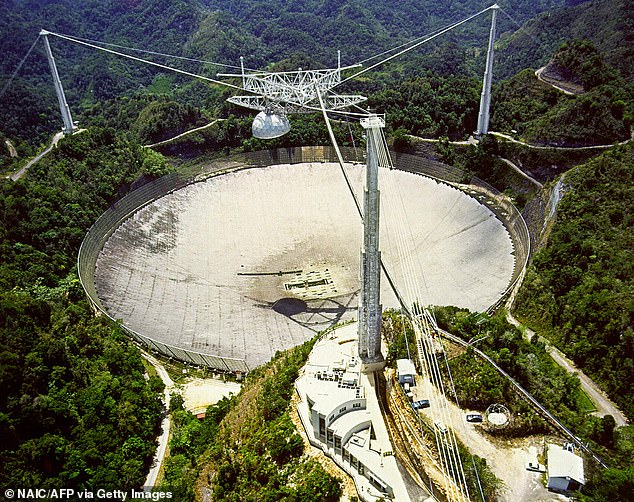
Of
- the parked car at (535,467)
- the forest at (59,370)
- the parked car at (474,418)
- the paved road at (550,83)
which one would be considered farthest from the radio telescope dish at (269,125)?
the paved road at (550,83)

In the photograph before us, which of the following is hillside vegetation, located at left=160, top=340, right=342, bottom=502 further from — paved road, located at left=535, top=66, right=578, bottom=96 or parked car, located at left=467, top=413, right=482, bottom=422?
paved road, located at left=535, top=66, right=578, bottom=96

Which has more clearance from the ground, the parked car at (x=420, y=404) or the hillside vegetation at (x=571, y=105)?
the hillside vegetation at (x=571, y=105)

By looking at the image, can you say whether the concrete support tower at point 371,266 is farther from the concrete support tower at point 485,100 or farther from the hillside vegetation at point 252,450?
the concrete support tower at point 485,100

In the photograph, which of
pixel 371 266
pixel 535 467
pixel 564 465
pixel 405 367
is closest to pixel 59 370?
pixel 371 266

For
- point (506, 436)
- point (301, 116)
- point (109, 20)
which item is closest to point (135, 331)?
point (506, 436)

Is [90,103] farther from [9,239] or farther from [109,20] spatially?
[9,239]

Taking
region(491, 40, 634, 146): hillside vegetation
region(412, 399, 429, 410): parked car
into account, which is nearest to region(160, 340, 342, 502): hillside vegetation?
region(412, 399, 429, 410): parked car
